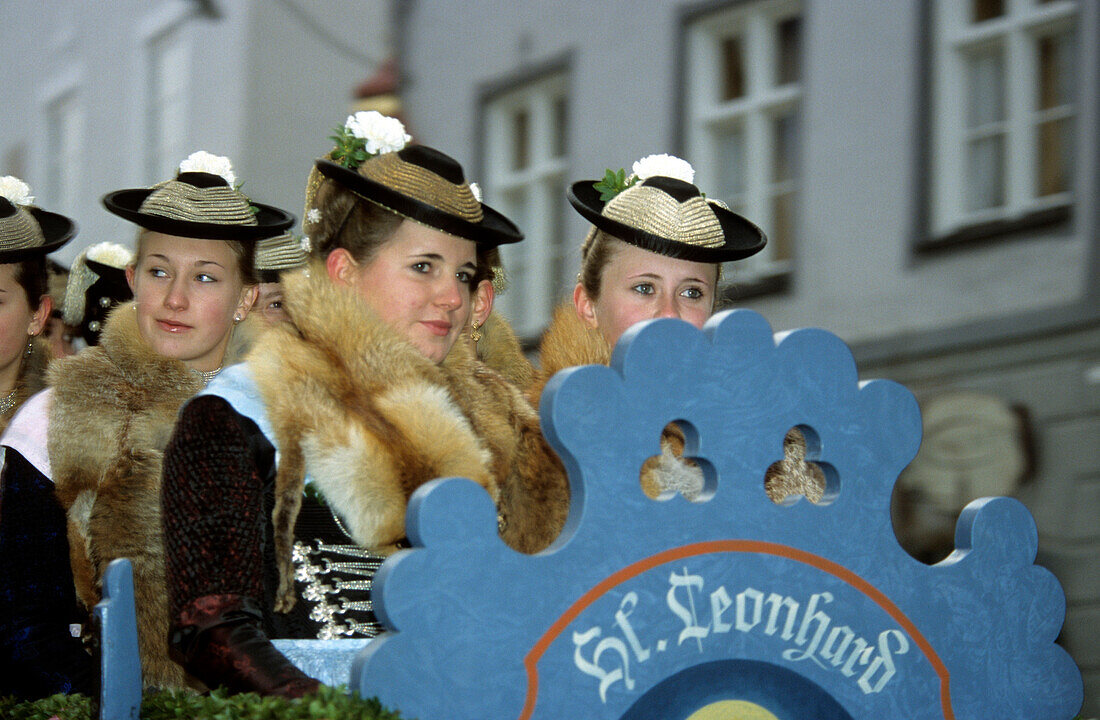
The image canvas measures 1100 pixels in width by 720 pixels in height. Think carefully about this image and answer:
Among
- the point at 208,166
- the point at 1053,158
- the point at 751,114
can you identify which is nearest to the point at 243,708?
the point at 208,166

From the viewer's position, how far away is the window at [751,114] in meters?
6.91

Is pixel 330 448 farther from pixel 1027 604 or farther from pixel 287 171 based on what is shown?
pixel 287 171

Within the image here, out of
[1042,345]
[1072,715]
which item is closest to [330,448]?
[1072,715]

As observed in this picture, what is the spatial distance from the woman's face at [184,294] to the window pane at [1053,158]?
3.77 metres

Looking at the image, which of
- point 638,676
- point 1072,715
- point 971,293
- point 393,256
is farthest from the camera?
point 971,293

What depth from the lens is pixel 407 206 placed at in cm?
242

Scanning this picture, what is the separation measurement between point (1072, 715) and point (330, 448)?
123 cm

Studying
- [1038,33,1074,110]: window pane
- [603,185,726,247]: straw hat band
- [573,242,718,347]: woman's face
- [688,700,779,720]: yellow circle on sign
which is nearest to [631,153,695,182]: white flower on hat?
[603,185,726,247]: straw hat band

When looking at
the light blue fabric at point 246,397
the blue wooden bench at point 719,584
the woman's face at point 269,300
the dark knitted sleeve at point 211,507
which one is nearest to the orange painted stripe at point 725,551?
the blue wooden bench at point 719,584

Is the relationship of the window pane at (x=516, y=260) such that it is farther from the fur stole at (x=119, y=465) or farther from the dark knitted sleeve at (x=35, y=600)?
the dark knitted sleeve at (x=35, y=600)

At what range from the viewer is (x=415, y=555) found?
175 centimetres

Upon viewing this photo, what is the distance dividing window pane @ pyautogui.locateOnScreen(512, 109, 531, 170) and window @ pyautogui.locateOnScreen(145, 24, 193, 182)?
8.35 ft

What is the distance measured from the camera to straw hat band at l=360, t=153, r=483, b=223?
244 centimetres

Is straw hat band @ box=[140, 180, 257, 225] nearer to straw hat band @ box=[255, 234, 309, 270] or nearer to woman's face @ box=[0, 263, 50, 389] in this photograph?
woman's face @ box=[0, 263, 50, 389]
